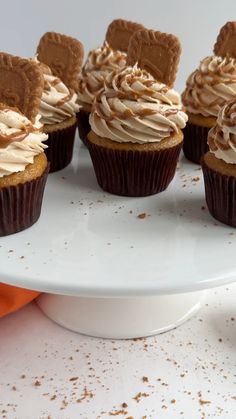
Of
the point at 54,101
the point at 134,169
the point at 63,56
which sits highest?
the point at 63,56

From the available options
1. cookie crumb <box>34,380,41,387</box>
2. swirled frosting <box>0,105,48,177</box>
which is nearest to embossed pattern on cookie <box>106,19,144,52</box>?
swirled frosting <box>0,105,48,177</box>

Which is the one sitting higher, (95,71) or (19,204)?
(95,71)

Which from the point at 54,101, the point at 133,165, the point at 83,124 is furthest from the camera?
the point at 83,124

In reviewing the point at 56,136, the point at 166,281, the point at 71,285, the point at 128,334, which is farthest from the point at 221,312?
the point at 56,136

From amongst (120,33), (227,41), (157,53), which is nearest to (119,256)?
(157,53)

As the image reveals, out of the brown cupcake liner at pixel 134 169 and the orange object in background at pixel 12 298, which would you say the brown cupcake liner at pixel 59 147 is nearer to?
the brown cupcake liner at pixel 134 169

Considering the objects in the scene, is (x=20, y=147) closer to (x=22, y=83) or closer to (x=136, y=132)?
(x=22, y=83)

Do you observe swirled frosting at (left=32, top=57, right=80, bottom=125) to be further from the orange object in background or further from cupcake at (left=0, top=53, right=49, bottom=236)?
the orange object in background
